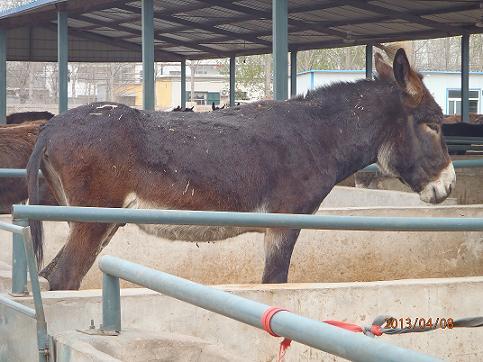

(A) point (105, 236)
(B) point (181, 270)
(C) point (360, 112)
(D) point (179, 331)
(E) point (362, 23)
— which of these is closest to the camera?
(D) point (179, 331)

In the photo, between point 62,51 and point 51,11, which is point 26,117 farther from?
point 62,51

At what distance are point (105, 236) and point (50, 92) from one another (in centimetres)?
7268

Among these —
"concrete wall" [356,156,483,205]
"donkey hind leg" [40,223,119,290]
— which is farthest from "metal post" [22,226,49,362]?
"concrete wall" [356,156,483,205]

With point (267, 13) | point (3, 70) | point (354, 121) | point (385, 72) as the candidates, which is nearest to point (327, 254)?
point (354, 121)

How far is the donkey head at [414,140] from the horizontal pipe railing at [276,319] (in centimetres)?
490

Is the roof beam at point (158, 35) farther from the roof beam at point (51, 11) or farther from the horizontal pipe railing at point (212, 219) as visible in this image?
the horizontal pipe railing at point (212, 219)

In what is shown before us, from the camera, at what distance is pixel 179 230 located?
7.76 metres

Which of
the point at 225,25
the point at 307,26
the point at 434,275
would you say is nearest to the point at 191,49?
the point at 225,25

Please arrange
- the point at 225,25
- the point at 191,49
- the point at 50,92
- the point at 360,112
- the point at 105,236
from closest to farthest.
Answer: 1. the point at 105,236
2. the point at 360,112
3. the point at 225,25
4. the point at 191,49
5. the point at 50,92

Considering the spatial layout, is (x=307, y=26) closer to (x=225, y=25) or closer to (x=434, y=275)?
(x=225, y=25)

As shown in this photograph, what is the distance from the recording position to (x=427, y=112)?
9.04m

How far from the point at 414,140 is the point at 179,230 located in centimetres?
242

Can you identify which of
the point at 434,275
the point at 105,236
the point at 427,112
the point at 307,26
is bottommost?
the point at 434,275

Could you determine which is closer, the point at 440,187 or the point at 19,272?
the point at 19,272
